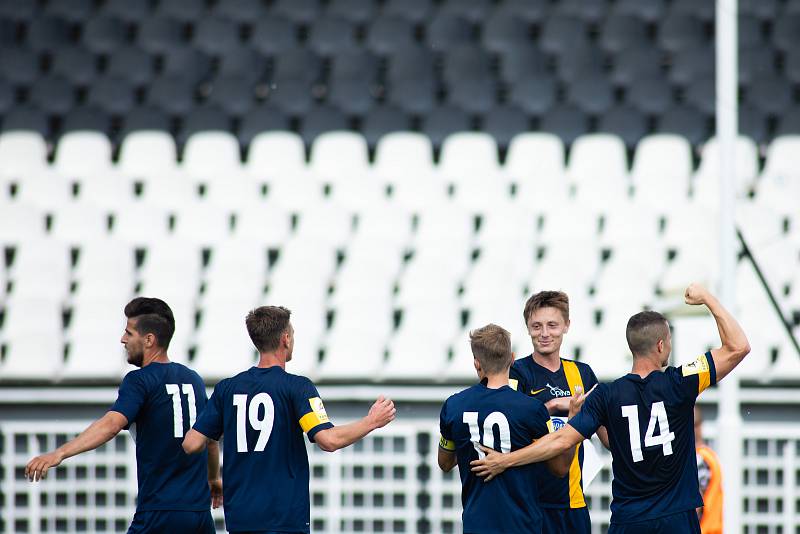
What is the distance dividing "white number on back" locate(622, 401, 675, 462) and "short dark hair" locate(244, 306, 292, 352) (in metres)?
1.52

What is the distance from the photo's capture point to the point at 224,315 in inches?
362

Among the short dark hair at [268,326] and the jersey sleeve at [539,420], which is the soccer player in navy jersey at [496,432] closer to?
the jersey sleeve at [539,420]

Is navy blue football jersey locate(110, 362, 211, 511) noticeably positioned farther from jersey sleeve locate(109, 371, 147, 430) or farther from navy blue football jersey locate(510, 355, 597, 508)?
navy blue football jersey locate(510, 355, 597, 508)

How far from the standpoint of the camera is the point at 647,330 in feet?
14.7

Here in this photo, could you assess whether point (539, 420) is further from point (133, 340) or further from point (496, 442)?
point (133, 340)

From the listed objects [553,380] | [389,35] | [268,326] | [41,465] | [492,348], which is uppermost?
[389,35]

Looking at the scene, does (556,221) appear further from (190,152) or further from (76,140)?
(76,140)

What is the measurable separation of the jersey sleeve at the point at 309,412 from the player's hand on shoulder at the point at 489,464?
654mm

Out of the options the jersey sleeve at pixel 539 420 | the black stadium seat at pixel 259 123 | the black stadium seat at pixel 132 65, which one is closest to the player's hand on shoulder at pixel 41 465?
the jersey sleeve at pixel 539 420

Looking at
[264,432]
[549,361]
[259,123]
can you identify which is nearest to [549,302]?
[549,361]

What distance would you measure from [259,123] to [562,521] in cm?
700

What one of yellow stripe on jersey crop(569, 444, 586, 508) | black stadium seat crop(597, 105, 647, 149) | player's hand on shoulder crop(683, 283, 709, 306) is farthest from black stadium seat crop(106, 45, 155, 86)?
player's hand on shoulder crop(683, 283, 709, 306)

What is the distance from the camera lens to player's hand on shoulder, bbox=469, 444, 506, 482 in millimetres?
4398

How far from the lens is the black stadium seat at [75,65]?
11.8m
